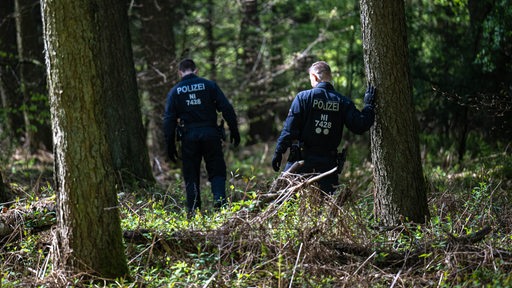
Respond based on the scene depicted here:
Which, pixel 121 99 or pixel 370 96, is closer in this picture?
pixel 370 96

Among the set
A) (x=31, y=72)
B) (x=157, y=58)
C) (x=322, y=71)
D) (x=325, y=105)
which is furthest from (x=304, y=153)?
(x=31, y=72)

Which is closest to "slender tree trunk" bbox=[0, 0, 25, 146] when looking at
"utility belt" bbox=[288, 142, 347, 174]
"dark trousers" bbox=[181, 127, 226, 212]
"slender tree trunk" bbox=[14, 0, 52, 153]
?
"slender tree trunk" bbox=[14, 0, 52, 153]

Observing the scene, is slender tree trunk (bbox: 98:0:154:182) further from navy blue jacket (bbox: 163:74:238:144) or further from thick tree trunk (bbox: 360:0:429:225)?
thick tree trunk (bbox: 360:0:429:225)

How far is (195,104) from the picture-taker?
8.70 m

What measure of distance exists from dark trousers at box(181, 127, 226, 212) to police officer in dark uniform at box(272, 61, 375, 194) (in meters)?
1.32

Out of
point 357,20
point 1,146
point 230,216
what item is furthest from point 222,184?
point 357,20

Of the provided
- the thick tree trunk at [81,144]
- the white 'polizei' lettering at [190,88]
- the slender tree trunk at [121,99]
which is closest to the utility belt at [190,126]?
the white 'polizei' lettering at [190,88]

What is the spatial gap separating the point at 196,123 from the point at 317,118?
1.98 m

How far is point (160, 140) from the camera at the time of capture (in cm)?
1458

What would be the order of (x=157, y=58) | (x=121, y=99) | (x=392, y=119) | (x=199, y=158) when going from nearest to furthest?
(x=392, y=119), (x=199, y=158), (x=121, y=99), (x=157, y=58)

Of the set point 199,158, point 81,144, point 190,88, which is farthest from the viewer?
point 199,158

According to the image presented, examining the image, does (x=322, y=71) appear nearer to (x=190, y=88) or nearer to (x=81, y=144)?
(x=190, y=88)

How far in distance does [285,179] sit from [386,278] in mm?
1635

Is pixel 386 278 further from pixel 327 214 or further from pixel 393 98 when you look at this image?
pixel 393 98
